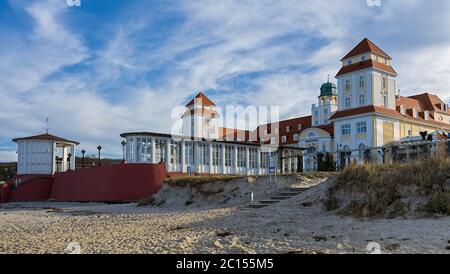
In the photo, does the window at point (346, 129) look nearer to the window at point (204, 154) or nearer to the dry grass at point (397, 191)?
the window at point (204, 154)

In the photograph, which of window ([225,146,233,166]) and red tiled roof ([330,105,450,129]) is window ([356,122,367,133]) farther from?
window ([225,146,233,166])

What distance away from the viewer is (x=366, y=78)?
163ft

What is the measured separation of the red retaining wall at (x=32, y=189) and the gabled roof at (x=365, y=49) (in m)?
33.7

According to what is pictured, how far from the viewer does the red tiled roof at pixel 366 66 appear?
49312 mm

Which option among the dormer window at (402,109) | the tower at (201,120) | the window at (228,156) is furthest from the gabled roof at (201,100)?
the dormer window at (402,109)

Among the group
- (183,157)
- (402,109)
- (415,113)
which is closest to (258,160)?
(183,157)

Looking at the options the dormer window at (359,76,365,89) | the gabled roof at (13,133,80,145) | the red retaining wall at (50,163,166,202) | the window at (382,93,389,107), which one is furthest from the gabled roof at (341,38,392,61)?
the gabled roof at (13,133,80,145)

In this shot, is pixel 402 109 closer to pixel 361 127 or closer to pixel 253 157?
pixel 361 127

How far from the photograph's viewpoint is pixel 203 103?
54.3 meters

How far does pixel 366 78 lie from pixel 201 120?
18.0m

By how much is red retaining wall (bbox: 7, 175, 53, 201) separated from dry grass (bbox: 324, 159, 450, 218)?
1265 inches
